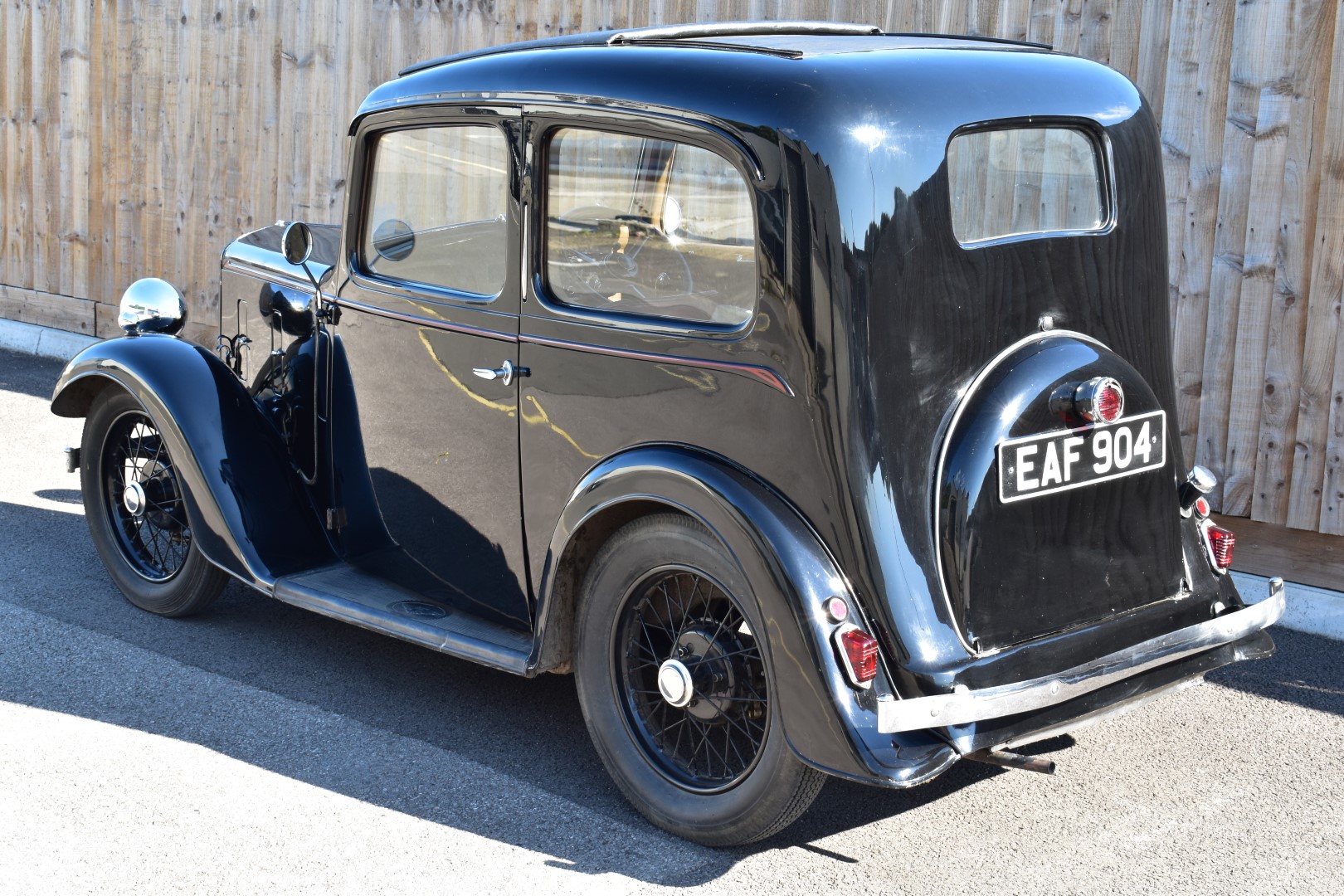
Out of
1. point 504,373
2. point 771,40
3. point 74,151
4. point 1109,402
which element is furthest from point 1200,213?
point 74,151

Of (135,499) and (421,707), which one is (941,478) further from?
(135,499)

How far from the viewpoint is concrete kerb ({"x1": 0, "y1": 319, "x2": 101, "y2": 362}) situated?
9.34 meters

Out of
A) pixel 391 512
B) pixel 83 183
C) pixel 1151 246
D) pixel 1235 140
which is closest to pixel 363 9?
pixel 83 183

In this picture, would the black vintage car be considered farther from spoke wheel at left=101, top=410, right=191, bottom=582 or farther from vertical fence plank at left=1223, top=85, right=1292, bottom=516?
vertical fence plank at left=1223, top=85, right=1292, bottom=516

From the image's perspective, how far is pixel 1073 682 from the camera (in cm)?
337

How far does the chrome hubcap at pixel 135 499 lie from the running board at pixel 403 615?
2.78 feet

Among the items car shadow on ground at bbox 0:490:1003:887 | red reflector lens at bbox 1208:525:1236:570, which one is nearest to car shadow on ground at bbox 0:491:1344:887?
car shadow on ground at bbox 0:490:1003:887

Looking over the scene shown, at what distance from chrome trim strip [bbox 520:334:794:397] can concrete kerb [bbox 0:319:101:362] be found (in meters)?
6.37

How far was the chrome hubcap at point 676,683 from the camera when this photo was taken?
3.50 metres

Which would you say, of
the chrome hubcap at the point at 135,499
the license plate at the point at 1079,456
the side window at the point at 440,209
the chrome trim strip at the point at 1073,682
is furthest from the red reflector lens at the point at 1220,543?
the chrome hubcap at the point at 135,499

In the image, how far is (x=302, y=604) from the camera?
439 centimetres

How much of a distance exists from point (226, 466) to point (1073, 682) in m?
2.81

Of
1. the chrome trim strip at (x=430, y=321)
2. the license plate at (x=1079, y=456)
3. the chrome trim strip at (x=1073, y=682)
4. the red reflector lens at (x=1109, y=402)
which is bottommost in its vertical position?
the chrome trim strip at (x=1073, y=682)

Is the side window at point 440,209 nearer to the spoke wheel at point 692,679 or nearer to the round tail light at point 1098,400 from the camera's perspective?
the spoke wheel at point 692,679
